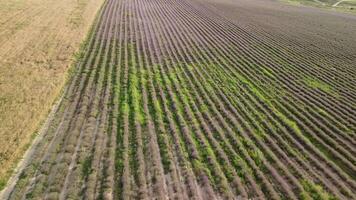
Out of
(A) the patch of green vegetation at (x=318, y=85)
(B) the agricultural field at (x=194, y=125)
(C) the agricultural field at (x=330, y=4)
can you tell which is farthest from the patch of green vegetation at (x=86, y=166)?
(C) the agricultural field at (x=330, y=4)

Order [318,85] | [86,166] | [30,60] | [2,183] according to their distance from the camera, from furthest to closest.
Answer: [318,85] → [30,60] → [86,166] → [2,183]

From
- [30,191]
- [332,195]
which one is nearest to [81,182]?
[30,191]

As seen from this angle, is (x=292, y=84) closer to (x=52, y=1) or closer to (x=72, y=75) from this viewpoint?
(x=72, y=75)

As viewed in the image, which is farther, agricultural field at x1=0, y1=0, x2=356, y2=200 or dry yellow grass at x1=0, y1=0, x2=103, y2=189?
dry yellow grass at x1=0, y1=0, x2=103, y2=189

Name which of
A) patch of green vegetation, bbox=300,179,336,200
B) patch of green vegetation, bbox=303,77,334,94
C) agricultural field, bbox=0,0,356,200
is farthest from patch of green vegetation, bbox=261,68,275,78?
patch of green vegetation, bbox=300,179,336,200

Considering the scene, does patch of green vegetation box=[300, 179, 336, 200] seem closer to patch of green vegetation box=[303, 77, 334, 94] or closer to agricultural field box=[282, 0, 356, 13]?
patch of green vegetation box=[303, 77, 334, 94]

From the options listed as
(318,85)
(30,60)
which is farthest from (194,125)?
(30,60)

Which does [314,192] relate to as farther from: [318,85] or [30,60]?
[30,60]
